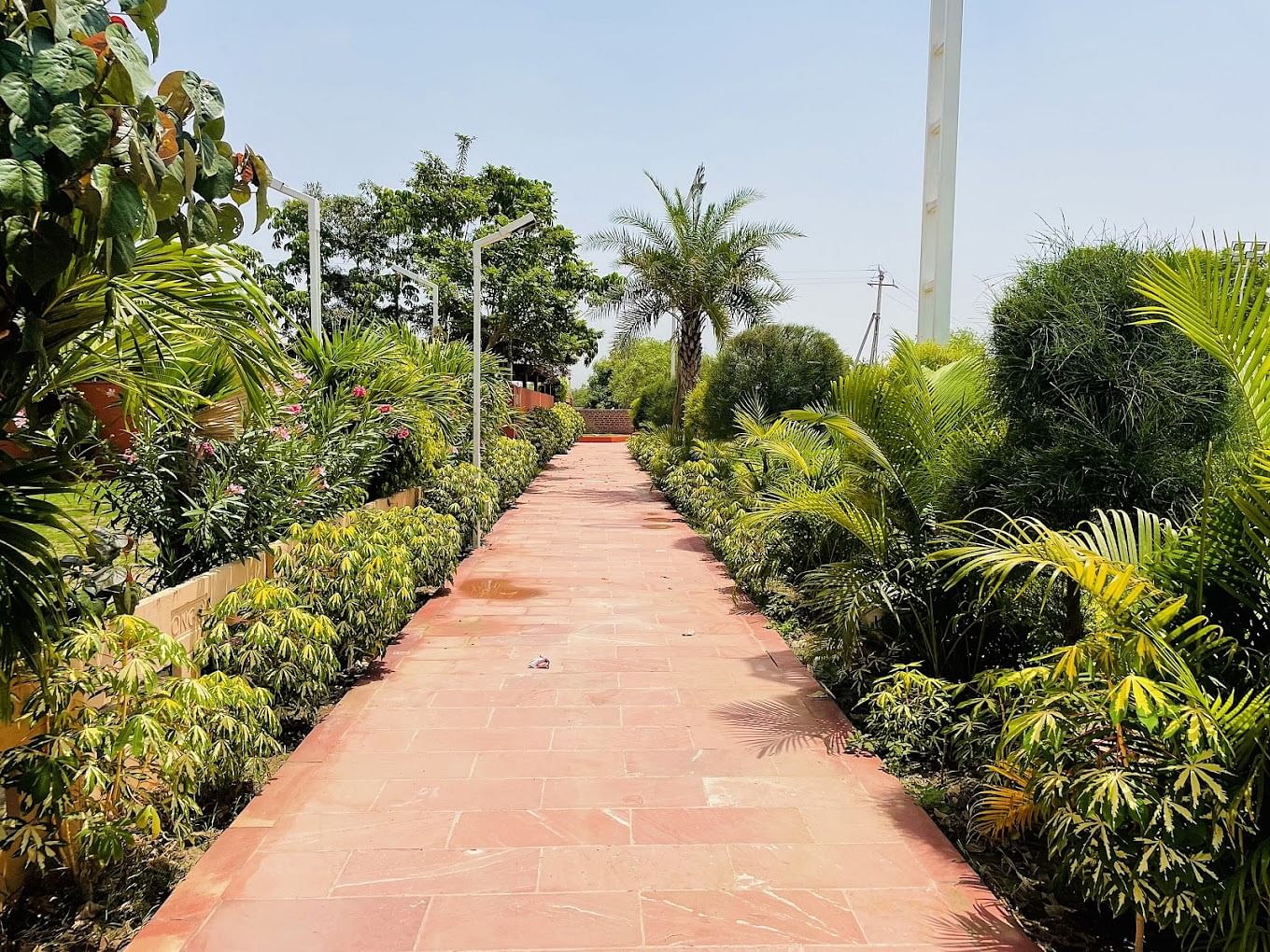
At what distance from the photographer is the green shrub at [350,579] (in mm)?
4474

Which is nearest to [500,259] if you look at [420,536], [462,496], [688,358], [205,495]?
[688,358]

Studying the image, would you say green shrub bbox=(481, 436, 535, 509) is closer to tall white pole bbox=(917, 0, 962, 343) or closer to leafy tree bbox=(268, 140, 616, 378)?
leafy tree bbox=(268, 140, 616, 378)

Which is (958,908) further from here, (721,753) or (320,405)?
(320,405)

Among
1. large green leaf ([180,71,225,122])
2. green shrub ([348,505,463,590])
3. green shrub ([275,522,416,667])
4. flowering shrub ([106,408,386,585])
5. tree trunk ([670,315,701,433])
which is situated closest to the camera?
large green leaf ([180,71,225,122])

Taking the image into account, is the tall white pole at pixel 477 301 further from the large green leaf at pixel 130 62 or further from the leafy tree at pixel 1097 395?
the large green leaf at pixel 130 62

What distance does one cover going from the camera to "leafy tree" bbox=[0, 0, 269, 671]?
1473 millimetres

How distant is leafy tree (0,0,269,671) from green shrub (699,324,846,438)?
1033 cm

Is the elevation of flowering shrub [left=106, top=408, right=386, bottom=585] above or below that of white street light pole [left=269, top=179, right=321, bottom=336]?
below

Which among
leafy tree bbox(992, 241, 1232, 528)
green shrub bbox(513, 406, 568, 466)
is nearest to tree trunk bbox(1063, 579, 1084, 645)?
leafy tree bbox(992, 241, 1232, 528)

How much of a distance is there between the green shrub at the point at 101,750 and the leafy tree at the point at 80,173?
349 mm

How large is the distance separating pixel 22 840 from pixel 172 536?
1.98 metres

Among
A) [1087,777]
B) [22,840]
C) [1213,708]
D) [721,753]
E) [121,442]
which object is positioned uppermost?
[121,442]

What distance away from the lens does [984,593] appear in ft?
13.5

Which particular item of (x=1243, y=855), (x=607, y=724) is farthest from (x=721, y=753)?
(x=1243, y=855)
